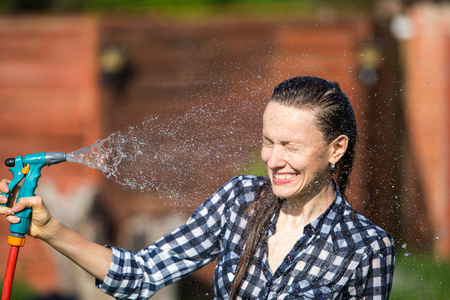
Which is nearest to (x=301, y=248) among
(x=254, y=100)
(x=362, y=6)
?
(x=254, y=100)

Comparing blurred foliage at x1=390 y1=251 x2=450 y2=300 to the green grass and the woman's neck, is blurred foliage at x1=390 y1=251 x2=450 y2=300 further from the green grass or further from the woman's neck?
the green grass

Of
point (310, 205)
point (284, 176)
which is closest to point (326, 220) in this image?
point (310, 205)

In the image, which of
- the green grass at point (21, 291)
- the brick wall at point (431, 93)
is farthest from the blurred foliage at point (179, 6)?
the green grass at point (21, 291)

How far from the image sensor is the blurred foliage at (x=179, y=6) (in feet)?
21.9

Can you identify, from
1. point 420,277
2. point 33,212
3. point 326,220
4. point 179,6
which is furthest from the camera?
point 179,6

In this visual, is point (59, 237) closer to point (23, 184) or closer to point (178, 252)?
point (23, 184)

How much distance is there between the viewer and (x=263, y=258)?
1673 mm

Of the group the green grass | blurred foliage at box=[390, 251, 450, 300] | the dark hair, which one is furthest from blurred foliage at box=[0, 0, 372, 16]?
the dark hair

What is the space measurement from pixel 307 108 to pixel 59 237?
84 centimetres

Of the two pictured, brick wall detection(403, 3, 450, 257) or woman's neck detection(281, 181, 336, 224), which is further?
brick wall detection(403, 3, 450, 257)

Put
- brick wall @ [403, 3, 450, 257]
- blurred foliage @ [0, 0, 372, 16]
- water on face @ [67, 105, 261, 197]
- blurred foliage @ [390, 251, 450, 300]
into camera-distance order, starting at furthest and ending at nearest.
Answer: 1. blurred foliage @ [0, 0, 372, 16]
2. brick wall @ [403, 3, 450, 257]
3. blurred foliage @ [390, 251, 450, 300]
4. water on face @ [67, 105, 261, 197]

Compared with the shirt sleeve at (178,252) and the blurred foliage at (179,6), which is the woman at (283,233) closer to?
the shirt sleeve at (178,252)

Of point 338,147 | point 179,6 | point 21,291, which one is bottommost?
point 21,291

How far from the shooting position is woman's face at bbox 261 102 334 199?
161 centimetres
